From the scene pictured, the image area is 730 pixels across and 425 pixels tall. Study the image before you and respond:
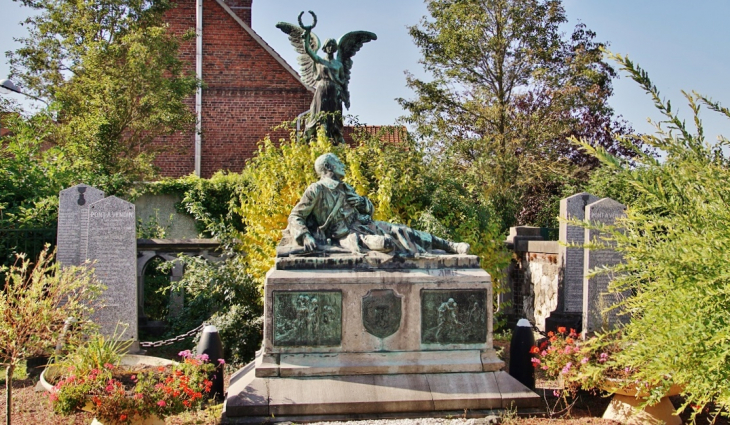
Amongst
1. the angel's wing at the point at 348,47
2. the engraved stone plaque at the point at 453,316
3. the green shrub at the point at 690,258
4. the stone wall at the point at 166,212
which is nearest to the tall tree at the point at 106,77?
the stone wall at the point at 166,212

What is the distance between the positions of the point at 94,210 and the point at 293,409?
448 cm

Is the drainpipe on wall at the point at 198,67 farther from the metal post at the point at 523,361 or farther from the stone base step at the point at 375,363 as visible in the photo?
the metal post at the point at 523,361

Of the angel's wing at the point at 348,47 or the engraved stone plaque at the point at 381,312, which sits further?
the angel's wing at the point at 348,47

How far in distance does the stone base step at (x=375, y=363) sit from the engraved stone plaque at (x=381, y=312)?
22 cm

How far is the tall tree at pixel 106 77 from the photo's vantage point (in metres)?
14.9

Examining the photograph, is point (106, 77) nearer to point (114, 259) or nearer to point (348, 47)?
point (348, 47)

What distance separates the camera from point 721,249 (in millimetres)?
2768

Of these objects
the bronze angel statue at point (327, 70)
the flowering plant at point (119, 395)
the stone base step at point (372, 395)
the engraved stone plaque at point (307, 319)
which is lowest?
the stone base step at point (372, 395)

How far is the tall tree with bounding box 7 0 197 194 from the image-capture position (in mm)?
14906

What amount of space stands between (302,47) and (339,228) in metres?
7.54

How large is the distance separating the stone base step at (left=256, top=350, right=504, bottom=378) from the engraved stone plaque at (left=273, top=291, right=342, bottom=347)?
0.42ft

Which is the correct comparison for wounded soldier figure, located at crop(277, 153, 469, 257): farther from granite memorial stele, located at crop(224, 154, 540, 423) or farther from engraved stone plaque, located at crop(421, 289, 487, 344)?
engraved stone plaque, located at crop(421, 289, 487, 344)

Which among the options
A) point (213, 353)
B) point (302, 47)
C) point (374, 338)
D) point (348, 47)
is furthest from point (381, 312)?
point (302, 47)

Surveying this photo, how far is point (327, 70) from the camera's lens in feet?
41.8
